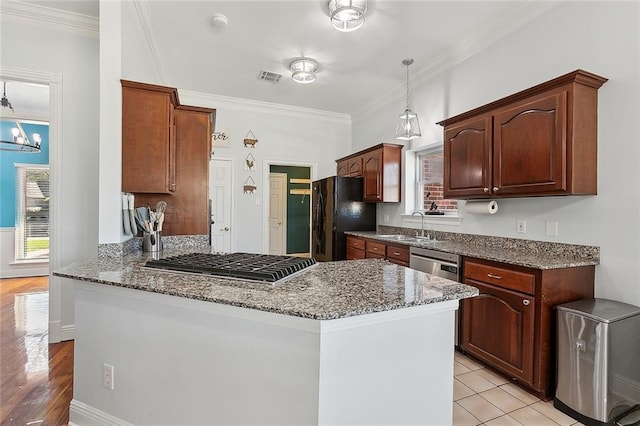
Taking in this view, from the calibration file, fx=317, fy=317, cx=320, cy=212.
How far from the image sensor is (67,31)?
2.87 m

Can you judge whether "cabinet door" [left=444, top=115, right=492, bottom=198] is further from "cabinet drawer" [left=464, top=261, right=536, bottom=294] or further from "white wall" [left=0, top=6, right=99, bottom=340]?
"white wall" [left=0, top=6, right=99, bottom=340]

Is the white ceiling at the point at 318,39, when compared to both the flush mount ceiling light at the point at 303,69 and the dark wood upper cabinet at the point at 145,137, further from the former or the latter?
the dark wood upper cabinet at the point at 145,137

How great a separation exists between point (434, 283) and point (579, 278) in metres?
1.44

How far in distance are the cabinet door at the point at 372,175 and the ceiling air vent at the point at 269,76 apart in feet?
5.39

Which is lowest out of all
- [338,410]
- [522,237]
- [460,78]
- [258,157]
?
[338,410]

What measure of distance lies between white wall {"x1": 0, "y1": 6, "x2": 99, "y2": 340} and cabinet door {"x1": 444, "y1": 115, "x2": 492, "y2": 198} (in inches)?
133

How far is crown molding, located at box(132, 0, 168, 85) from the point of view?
274 centimetres

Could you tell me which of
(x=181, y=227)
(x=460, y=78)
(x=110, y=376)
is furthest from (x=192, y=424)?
(x=460, y=78)

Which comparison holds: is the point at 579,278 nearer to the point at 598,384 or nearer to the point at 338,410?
the point at 598,384

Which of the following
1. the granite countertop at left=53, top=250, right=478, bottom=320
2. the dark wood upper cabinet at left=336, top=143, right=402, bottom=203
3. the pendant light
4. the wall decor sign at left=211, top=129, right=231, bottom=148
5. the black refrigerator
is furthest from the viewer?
the wall decor sign at left=211, top=129, right=231, bottom=148

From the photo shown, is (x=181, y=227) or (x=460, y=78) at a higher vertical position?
(x=460, y=78)

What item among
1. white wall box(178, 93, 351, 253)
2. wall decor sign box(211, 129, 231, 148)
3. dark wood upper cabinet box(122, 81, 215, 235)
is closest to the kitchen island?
dark wood upper cabinet box(122, 81, 215, 235)

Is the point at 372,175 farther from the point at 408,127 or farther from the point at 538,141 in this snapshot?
the point at 538,141

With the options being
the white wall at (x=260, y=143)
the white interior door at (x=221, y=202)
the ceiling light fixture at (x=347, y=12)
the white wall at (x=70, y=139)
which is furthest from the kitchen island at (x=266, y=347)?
the white wall at (x=260, y=143)
